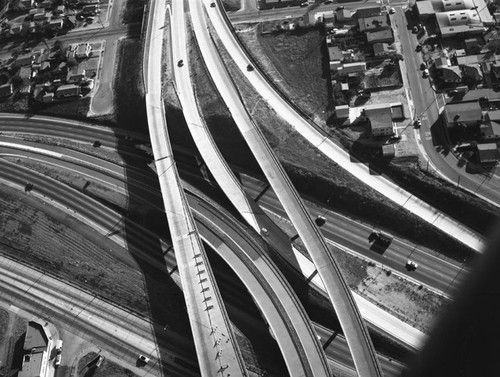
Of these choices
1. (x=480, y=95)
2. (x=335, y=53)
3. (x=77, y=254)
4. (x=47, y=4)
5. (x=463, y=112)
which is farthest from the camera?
(x=47, y=4)

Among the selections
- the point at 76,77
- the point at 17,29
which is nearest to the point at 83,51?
the point at 76,77

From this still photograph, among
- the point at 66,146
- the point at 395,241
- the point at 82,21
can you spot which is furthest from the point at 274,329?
the point at 82,21

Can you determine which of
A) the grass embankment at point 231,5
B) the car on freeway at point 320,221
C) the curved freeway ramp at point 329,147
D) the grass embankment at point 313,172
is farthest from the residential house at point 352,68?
the grass embankment at point 231,5

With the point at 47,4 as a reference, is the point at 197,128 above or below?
below

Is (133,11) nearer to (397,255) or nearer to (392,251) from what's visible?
(392,251)

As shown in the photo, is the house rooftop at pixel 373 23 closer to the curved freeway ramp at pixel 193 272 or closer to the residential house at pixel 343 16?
the residential house at pixel 343 16
